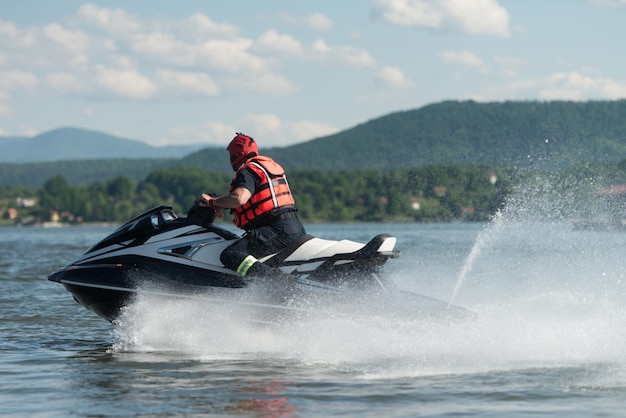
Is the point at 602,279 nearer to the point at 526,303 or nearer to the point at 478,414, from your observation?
the point at 526,303

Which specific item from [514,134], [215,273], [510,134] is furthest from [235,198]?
[514,134]

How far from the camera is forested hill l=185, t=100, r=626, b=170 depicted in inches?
1154

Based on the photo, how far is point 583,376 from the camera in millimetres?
6539

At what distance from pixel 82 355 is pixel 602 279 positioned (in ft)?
19.9

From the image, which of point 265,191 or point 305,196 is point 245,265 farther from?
point 305,196

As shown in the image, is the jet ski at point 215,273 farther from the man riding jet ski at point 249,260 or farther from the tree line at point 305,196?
the tree line at point 305,196

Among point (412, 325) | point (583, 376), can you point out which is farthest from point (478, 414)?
point (412, 325)

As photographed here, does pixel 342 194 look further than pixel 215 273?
Yes

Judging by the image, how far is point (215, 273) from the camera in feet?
26.5

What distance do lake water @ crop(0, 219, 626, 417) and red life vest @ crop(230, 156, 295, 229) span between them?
934 mm

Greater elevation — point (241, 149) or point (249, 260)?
point (241, 149)

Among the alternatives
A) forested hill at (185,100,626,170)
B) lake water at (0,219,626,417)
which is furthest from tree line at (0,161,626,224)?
lake water at (0,219,626,417)

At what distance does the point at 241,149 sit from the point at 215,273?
3.41ft

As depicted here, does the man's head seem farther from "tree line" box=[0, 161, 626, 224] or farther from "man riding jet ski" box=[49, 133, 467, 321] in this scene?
Result: "tree line" box=[0, 161, 626, 224]
